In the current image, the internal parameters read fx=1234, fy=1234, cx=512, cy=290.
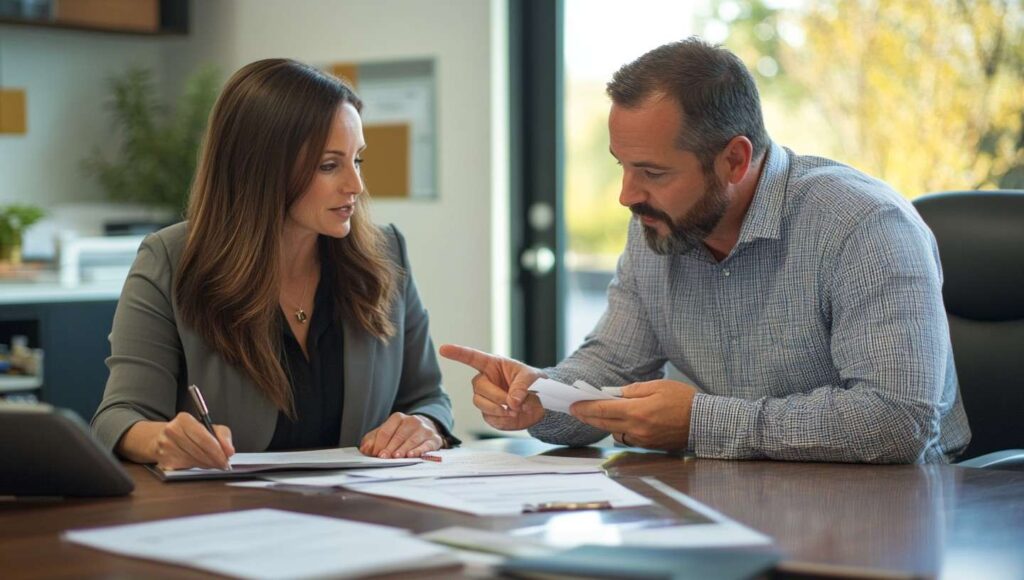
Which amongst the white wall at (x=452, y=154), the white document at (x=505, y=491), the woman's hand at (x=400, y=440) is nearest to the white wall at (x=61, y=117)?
the white wall at (x=452, y=154)

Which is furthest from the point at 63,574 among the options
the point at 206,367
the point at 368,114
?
the point at 368,114

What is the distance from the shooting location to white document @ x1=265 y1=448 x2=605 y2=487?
1536 millimetres

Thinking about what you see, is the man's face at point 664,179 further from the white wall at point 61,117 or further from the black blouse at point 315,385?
the white wall at point 61,117

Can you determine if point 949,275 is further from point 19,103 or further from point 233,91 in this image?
point 19,103

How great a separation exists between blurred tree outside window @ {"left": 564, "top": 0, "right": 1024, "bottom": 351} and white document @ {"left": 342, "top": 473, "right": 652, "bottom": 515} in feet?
6.64

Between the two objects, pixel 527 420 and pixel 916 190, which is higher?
pixel 916 190

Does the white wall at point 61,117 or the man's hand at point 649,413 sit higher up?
the white wall at point 61,117

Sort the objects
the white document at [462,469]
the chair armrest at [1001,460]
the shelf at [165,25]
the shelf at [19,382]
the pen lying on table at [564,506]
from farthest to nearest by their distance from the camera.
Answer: the shelf at [165,25]
the shelf at [19,382]
the chair armrest at [1001,460]
the white document at [462,469]
the pen lying on table at [564,506]

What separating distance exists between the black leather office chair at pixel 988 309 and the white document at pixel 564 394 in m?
0.74

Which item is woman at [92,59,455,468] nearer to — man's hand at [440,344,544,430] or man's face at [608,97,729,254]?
man's hand at [440,344,544,430]

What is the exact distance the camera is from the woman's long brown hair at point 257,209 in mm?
1953

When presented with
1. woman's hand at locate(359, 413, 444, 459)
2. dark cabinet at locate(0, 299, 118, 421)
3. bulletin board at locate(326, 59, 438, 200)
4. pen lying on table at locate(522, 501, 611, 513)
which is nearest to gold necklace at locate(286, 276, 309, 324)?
woman's hand at locate(359, 413, 444, 459)

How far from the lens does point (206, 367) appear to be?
193 cm

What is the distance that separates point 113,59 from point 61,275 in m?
1.22
